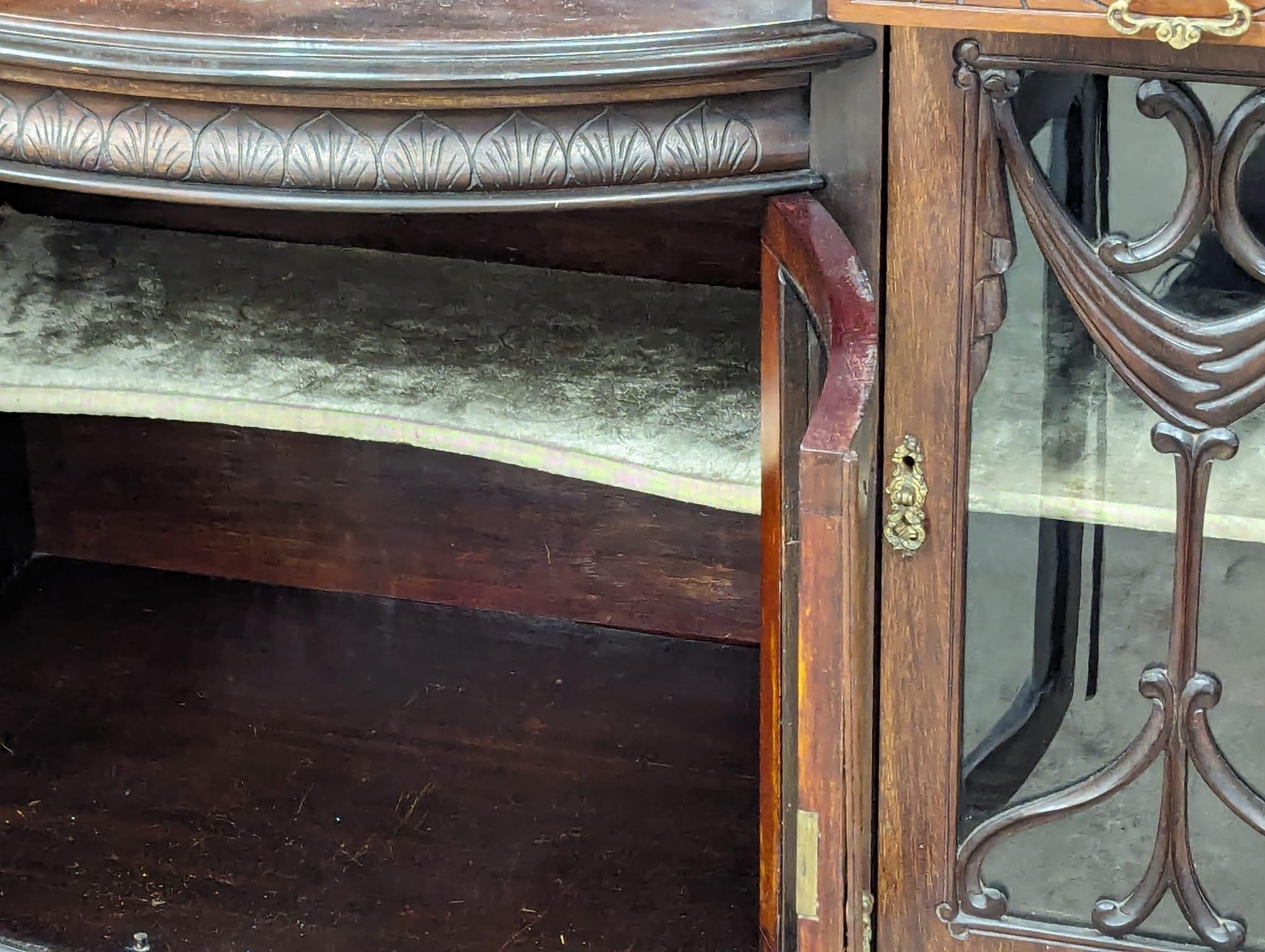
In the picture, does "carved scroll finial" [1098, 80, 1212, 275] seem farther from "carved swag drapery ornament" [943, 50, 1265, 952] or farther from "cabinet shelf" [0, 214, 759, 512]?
"cabinet shelf" [0, 214, 759, 512]

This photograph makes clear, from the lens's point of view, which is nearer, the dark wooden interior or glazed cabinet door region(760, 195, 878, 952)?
glazed cabinet door region(760, 195, 878, 952)

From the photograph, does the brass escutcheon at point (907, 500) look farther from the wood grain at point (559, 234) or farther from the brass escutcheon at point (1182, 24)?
the wood grain at point (559, 234)

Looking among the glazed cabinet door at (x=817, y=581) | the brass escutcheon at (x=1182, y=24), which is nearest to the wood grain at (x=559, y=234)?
the glazed cabinet door at (x=817, y=581)

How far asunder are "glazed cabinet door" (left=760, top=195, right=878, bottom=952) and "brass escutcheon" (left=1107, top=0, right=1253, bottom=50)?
0.13 m

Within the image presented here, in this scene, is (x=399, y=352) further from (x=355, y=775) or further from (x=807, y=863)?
(x=807, y=863)

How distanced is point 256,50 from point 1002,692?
378 mm

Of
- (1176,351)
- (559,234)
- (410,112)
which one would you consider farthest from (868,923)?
(559,234)

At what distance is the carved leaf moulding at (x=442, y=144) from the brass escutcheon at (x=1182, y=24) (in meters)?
0.13

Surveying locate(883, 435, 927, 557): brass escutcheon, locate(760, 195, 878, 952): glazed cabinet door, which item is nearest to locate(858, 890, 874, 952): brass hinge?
locate(760, 195, 878, 952): glazed cabinet door

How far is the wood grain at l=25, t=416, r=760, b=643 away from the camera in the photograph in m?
1.12

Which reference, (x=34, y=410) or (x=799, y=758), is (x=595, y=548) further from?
(x=799, y=758)

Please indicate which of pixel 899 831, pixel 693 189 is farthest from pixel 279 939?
pixel 693 189

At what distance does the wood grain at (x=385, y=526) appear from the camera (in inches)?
44.3

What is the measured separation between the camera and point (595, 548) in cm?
114
